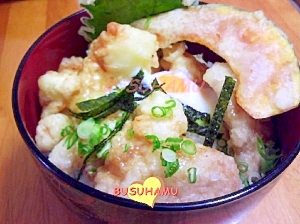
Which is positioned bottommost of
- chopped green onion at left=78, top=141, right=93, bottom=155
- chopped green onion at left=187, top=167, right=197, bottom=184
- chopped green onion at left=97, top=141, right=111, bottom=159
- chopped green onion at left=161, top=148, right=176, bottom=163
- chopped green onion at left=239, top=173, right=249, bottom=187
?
chopped green onion at left=78, top=141, right=93, bottom=155

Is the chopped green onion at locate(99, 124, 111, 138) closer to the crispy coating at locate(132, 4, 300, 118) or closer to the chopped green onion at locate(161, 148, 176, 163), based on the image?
the chopped green onion at locate(161, 148, 176, 163)

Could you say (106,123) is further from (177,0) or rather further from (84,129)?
(177,0)

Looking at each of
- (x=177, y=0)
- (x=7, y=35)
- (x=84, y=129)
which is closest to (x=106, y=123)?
(x=84, y=129)

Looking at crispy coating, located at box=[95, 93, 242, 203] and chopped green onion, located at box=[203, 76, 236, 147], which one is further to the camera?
chopped green onion, located at box=[203, 76, 236, 147]

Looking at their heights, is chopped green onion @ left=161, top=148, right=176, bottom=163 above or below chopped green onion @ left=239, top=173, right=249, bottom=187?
above

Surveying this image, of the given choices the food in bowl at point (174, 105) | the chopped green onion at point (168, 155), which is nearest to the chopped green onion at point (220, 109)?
the food in bowl at point (174, 105)

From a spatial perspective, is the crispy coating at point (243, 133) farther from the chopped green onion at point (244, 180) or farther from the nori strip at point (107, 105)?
the nori strip at point (107, 105)

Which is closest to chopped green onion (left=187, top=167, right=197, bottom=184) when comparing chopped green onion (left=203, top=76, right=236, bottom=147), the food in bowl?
the food in bowl

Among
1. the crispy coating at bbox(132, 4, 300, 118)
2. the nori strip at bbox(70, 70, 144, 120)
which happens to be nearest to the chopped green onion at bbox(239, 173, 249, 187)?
the crispy coating at bbox(132, 4, 300, 118)
